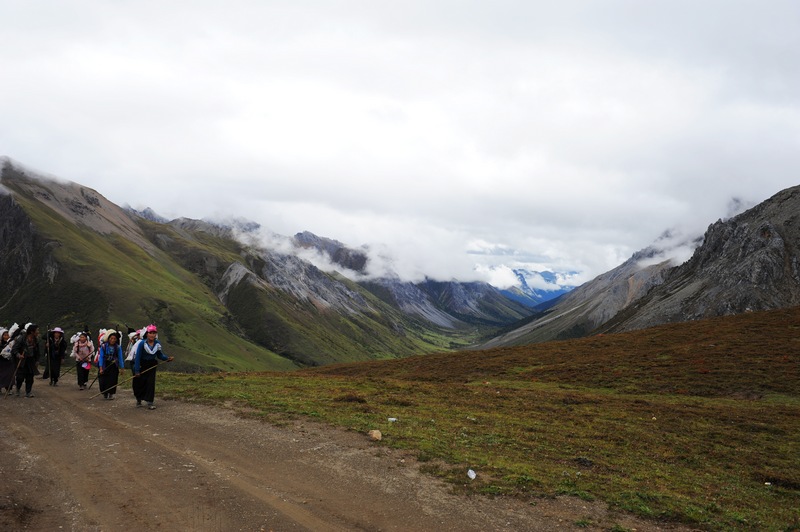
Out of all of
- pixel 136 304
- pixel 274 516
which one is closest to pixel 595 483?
pixel 274 516

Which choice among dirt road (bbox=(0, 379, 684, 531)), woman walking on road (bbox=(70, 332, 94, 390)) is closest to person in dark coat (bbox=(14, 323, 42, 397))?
woman walking on road (bbox=(70, 332, 94, 390))

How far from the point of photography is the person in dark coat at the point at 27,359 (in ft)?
81.4

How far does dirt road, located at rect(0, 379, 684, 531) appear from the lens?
1088cm

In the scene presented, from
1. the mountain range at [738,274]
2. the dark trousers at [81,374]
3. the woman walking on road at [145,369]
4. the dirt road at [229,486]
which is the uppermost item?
the mountain range at [738,274]

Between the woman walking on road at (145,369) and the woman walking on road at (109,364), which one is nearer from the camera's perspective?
the woman walking on road at (145,369)

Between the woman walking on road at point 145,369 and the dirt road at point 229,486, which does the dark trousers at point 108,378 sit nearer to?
the woman walking on road at point 145,369

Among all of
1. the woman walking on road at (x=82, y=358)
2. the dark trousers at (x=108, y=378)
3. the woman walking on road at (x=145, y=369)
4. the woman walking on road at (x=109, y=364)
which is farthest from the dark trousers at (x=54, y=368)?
the woman walking on road at (x=145, y=369)

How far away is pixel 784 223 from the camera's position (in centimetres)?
15212

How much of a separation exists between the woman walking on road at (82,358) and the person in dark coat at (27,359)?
2.23 metres

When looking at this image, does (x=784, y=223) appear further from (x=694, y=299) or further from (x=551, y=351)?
(x=551, y=351)

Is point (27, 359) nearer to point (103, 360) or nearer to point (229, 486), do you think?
point (103, 360)

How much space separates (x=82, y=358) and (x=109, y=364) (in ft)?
15.6

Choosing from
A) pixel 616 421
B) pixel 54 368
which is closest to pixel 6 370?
pixel 54 368

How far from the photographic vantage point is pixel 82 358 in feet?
93.8
